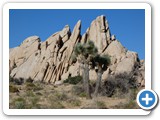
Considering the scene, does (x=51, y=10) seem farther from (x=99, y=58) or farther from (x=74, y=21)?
(x=99, y=58)

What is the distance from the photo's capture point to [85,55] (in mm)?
15602

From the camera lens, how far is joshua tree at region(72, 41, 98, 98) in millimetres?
14766

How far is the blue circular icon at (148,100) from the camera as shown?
9438 mm

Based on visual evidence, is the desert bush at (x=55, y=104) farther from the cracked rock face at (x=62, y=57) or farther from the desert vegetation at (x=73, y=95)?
the cracked rock face at (x=62, y=57)

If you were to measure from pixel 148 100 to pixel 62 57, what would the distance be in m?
10.3

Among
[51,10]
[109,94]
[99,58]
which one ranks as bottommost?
[109,94]

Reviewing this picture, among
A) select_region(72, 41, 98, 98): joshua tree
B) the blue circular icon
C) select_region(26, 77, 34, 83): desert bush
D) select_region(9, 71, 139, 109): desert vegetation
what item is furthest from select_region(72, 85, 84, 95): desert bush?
the blue circular icon

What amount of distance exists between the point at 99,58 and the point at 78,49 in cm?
100

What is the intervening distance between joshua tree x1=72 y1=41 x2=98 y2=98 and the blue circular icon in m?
4.55

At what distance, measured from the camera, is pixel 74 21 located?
11.1 m

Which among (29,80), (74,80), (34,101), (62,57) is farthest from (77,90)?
(62,57)
